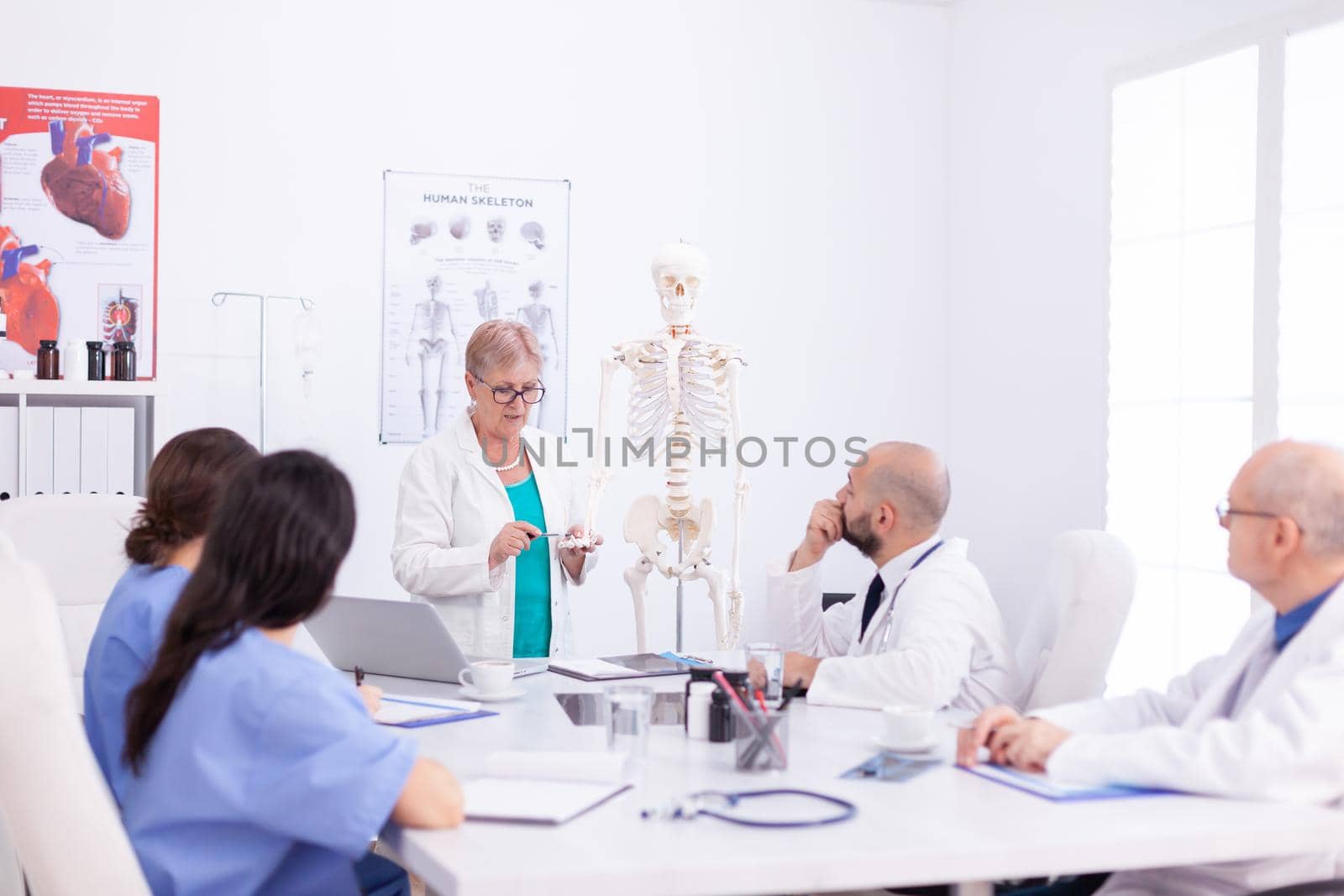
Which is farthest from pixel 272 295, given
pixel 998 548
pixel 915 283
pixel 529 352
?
pixel 998 548

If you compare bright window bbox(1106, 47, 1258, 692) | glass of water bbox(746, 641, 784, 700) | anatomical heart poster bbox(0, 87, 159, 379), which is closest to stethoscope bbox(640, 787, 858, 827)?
glass of water bbox(746, 641, 784, 700)

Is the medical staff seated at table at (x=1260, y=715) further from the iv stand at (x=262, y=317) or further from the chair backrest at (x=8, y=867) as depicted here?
the iv stand at (x=262, y=317)

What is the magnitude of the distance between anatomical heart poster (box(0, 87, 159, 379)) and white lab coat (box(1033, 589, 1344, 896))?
359 cm

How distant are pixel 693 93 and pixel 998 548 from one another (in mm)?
2170

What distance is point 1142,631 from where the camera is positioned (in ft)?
13.8

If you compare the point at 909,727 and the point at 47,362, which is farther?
the point at 47,362

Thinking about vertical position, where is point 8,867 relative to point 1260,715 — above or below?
below

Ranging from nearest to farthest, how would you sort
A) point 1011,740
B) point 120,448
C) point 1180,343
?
point 1011,740 → point 120,448 → point 1180,343

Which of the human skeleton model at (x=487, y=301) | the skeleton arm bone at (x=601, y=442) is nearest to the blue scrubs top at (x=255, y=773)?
the skeleton arm bone at (x=601, y=442)

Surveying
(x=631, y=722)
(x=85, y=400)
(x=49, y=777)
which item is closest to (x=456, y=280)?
(x=85, y=400)

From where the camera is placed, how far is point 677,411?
3.59 meters

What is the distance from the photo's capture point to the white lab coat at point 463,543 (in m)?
3.08

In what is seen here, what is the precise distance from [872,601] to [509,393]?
1.11 m

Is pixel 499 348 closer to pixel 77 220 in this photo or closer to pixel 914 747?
pixel 914 747
